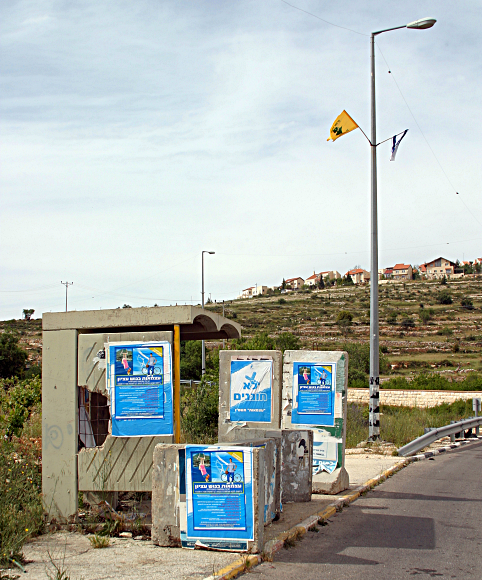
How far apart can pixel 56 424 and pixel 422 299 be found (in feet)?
307

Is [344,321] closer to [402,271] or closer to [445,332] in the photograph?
[445,332]

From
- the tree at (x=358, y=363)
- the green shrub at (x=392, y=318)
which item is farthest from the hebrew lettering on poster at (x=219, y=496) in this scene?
the green shrub at (x=392, y=318)

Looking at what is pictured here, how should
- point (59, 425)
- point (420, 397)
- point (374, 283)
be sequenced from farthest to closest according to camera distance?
1. point (420, 397)
2. point (374, 283)
3. point (59, 425)

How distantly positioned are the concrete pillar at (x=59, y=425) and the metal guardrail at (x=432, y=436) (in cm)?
992

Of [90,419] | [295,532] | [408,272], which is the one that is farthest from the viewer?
[408,272]

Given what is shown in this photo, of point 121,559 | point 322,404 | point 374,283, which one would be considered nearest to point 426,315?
point 374,283

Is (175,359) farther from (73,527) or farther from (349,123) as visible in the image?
(349,123)

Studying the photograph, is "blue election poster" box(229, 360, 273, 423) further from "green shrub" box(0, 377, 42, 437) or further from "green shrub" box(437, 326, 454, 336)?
"green shrub" box(437, 326, 454, 336)

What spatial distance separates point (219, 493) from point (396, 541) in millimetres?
2418

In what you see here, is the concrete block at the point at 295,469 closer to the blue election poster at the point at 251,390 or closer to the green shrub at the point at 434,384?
the blue election poster at the point at 251,390

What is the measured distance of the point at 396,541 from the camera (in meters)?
7.11

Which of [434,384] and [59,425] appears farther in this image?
[434,384]

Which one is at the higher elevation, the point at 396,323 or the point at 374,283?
the point at 374,283

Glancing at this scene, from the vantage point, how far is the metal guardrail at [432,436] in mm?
15231
